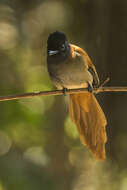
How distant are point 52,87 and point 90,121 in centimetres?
126

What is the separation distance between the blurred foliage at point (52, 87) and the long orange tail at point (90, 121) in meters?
0.73

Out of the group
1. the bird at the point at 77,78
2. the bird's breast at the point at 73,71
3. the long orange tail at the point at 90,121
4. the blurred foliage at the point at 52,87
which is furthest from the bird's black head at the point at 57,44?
the blurred foliage at the point at 52,87

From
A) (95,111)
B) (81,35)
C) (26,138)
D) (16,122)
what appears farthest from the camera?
(81,35)

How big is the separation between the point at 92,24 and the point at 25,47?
69cm

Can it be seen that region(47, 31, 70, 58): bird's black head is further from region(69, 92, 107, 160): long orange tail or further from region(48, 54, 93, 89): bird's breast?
region(69, 92, 107, 160): long orange tail

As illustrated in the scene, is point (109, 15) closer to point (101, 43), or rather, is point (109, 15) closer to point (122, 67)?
point (101, 43)

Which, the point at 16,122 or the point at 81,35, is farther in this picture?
the point at 81,35

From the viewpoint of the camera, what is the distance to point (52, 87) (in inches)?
139

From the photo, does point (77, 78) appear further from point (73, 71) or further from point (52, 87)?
point (52, 87)

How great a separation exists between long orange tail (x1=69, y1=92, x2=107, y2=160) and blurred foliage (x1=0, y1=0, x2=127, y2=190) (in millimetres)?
726

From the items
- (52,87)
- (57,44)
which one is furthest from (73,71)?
(52,87)

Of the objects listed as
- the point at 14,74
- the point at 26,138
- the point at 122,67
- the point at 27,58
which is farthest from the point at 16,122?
the point at 122,67

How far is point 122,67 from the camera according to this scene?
340cm

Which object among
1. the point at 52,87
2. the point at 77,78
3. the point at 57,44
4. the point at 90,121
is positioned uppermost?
the point at 57,44
